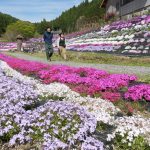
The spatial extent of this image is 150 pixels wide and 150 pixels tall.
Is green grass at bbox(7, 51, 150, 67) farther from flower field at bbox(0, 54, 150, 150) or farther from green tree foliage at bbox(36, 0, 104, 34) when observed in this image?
green tree foliage at bbox(36, 0, 104, 34)

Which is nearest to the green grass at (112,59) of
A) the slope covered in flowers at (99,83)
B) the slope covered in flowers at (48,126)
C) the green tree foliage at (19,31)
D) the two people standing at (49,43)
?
the two people standing at (49,43)

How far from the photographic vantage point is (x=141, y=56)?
26.2 meters

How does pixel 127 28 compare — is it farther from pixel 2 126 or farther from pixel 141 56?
pixel 2 126

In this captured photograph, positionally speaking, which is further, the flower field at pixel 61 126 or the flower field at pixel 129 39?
the flower field at pixel 129 39

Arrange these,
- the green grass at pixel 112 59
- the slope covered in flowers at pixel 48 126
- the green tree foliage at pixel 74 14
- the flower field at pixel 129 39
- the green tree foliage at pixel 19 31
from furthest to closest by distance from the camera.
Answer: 1. the green tree foliage at pixel 19 31
2. the green tree foliage at pixel 74 14
3. the flower field at pixel 129 39
4. the green grass at pixel 112 59
5. the slope covered in flowers at pixel 48 126

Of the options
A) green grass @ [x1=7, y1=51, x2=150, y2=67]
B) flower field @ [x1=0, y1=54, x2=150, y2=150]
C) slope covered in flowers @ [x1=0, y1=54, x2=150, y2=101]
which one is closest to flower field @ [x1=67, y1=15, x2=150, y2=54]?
green grass @ [x1=7, y1=51, x2=150, y2=67]

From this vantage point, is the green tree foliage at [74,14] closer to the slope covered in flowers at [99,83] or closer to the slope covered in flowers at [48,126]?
the slope covered in flowers at [99,83]

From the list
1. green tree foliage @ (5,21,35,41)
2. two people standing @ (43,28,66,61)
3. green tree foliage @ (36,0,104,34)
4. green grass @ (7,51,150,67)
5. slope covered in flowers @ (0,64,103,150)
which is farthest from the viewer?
green tree foliage @ (5,21,35,41)

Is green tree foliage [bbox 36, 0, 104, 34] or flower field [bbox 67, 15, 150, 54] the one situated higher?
flower field [bbox 67, 15, 150, 54]

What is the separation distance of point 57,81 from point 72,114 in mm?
8270

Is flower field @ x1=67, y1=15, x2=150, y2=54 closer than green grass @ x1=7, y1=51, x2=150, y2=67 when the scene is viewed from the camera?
No

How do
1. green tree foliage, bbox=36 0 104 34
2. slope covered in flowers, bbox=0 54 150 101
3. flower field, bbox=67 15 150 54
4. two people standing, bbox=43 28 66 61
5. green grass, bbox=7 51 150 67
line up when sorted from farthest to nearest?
green tree foliage, bbox=36 0 104 34, flower field, bbox=67 15 150 54, two people standing, bbox=43 28 66 61, green grass, bbox=7 51 150 67, slope covered in flowers, bbox=0 54 150 101

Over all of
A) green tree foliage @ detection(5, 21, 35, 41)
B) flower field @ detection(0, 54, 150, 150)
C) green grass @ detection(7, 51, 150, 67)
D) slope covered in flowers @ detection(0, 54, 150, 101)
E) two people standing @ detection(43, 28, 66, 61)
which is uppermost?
flower field @ detection(0, 54, 150, 150)

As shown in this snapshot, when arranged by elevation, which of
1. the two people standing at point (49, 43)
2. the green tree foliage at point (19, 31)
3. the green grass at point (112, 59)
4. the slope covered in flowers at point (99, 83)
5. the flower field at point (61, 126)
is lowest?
the green tree foliage at point (19, 31)
